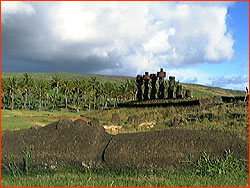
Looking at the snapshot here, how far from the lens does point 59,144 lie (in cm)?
1009

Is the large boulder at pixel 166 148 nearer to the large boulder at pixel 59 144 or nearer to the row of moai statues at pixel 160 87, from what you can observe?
the large boulder at pixel 59 144

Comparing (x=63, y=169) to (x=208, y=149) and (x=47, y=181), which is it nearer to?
(x=47, y=181)

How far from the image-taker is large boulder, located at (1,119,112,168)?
9586 mm

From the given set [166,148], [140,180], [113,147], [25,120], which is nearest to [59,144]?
[113,147]

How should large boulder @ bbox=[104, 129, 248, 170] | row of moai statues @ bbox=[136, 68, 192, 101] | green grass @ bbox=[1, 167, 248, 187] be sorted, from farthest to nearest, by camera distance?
1. row of moai statues @ bbox=[136, 68, 192, 101]
2. large boulder @ bbox=[104, 129, 248, 170]
3. green grass @ bbox=[1, 167, 248, 187]

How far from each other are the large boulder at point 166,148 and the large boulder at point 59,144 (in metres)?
0.54

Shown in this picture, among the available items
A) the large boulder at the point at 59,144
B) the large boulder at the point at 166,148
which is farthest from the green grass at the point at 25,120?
the large boulder at the point at 166,148

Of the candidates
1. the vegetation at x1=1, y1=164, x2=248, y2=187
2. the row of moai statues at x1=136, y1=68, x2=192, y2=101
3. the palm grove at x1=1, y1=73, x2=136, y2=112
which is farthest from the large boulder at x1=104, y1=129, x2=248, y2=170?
the palm grove at x1=1, y1=73, x2=136, y2=112


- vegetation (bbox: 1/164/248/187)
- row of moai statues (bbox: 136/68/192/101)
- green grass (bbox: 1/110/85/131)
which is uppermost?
row of moai statues (bbox: 136/68/192/101)

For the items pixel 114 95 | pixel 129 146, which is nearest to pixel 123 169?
pixel 129 146

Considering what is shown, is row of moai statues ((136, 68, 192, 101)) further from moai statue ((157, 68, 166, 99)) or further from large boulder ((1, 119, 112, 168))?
large boulder ((1, 119, 112, 168))

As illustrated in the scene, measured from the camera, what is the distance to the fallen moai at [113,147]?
9367 millimetres

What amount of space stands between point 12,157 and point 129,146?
3.77 meters

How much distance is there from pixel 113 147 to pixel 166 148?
1694 mm
